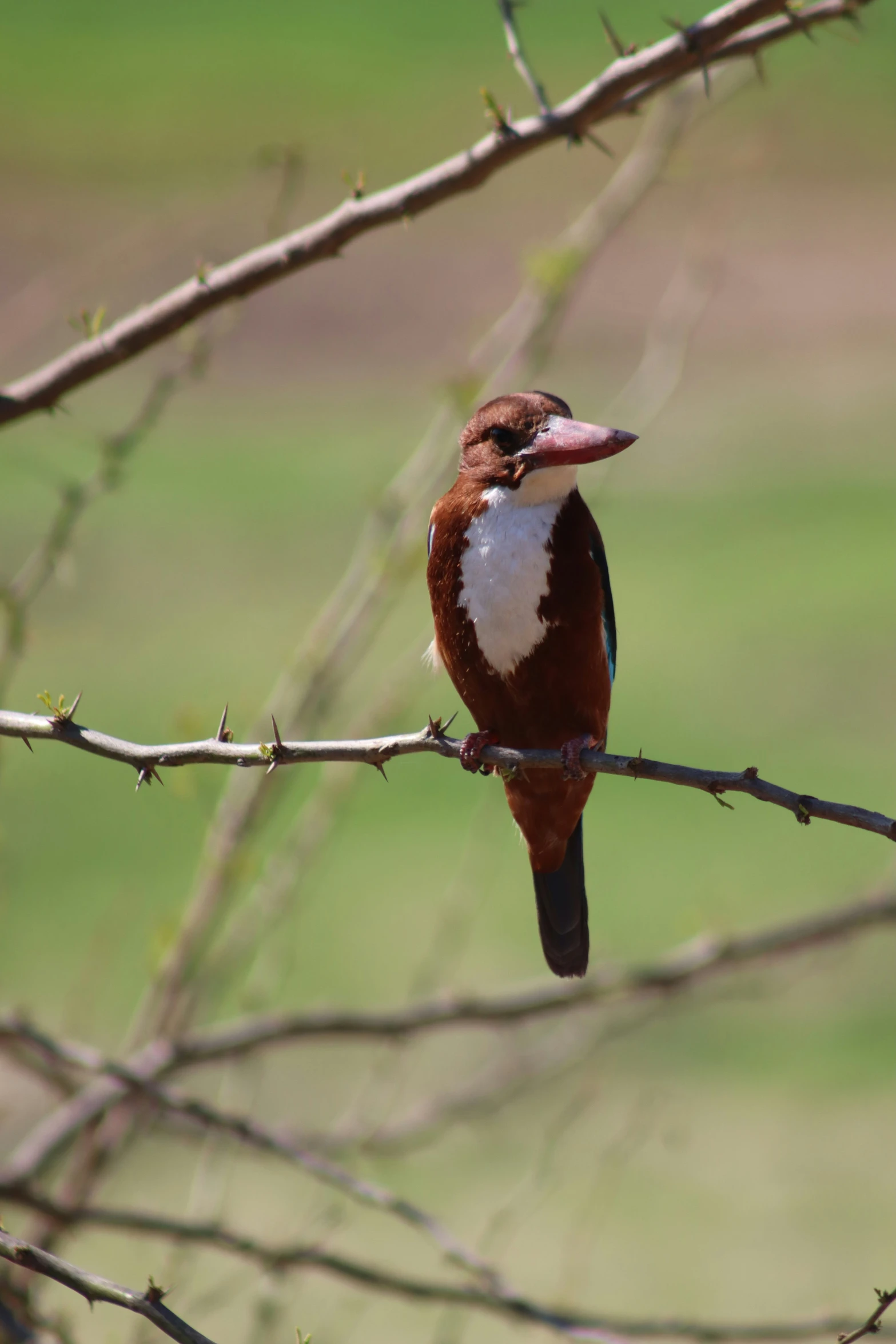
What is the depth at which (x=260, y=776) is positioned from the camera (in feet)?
11.1

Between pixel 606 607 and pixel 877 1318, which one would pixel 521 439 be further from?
pixel 877 1318

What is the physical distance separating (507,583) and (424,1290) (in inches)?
47.4

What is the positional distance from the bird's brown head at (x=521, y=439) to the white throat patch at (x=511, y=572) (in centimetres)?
5

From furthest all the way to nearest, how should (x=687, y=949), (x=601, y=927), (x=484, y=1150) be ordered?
(x=601, y=927), (x=484, y=1150), (x=687, y=949)

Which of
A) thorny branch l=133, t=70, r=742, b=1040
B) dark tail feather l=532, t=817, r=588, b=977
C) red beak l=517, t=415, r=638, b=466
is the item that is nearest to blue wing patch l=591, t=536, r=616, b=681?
red beak l=517, t=415, r=638, b=466

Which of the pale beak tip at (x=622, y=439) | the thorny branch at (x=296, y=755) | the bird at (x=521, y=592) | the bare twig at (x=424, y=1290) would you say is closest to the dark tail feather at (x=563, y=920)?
the bird at (x=521, y=592)

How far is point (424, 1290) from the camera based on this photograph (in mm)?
2461

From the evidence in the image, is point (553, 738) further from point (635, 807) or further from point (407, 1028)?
point (635, 807)

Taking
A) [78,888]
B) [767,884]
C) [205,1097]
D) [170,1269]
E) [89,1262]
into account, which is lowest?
[170,1269]

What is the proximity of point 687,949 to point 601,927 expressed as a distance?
12.1ft

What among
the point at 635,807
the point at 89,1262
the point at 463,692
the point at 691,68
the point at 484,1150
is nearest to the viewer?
the point at 691,68

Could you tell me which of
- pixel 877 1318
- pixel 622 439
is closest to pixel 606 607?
pixel 622 439

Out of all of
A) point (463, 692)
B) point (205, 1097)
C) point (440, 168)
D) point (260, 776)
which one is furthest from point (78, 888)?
point (440, 168)

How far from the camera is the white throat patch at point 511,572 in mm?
2459
